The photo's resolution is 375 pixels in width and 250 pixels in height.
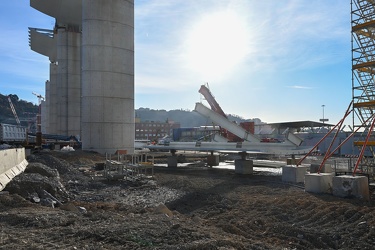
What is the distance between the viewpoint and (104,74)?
1226 inches

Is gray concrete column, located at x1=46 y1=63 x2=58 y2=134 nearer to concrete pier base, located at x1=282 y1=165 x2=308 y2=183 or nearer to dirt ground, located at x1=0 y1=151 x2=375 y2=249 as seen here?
dirt ground, located at x1=0 y1=151 x2=375 y2=249

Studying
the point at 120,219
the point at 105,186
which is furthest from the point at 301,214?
the point at 105,186

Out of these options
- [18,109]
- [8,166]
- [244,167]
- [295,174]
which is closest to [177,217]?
[8,166]

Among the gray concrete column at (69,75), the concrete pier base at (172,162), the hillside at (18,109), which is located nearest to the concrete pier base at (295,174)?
the concrete pier base at (172,162)

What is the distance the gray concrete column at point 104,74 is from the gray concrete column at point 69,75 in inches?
791

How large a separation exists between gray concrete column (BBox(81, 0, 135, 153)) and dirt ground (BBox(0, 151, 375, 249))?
1403 cm

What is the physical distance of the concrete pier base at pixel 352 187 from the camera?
12180 millimetres

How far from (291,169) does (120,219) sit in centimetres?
1182

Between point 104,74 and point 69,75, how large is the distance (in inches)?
851

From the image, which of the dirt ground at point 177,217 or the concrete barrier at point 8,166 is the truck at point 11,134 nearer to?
the concrete barrier at point 8,166

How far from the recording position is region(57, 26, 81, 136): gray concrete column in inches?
1978

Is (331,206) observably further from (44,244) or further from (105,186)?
(105,186)

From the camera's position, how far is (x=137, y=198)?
14.2 m

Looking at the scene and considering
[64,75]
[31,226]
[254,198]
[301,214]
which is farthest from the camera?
[64,75]
